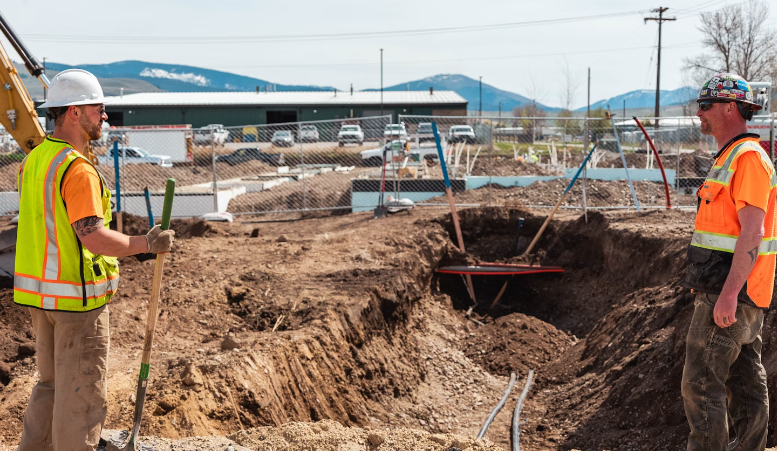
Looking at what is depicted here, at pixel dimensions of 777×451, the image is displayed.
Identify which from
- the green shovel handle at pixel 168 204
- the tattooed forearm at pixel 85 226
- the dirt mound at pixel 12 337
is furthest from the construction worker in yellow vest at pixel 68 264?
the dirt mound at pixel 12 337

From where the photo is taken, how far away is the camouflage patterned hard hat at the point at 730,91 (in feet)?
12.1

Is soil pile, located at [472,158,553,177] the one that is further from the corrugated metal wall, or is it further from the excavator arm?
the corrugated metal wall

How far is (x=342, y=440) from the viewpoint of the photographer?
4.61 metres

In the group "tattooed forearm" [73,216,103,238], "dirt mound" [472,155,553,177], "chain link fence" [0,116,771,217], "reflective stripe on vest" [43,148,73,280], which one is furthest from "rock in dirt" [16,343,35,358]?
"dirt mound" [472,155,553,177]

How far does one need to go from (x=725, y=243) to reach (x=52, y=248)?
3609 millimetres

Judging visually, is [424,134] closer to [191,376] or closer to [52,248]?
[191,376]

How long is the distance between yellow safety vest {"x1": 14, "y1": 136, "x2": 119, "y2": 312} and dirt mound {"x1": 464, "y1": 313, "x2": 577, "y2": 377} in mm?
6350

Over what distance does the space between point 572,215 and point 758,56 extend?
28.1 metres

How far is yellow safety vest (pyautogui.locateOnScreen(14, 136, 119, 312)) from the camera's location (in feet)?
11.3

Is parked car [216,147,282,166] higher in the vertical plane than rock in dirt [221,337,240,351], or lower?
higher

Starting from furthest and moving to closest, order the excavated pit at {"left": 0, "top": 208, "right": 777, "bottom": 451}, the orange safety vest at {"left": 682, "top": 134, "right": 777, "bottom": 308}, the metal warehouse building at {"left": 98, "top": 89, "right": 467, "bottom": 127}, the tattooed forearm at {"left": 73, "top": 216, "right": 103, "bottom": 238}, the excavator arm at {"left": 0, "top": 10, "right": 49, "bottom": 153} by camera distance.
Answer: the metal warehouse building at {"left": 98, "top": 89, "right": 467, "bottom": 127}
the excavator arm at {"left": 0, "top": 10, "right": 49, "bottom": 153}
the excavated pit at {"left": 0, "top": 208, "right": 777, "bottom": 451}
the orange safety vest at {"left": 682, "top": 134, "right": 777, "bottom": 308}
the tattooed forearm at {"left": 73, "top": 216, "right": 103, "bottom": 238}

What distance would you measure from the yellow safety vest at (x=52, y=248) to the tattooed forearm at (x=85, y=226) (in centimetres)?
11

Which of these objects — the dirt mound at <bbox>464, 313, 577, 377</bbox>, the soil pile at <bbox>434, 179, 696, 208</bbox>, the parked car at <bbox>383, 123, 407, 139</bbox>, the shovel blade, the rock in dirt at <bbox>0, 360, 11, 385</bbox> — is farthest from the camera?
the soil pile at <bbox>434, 179, 696, 208</bbox>

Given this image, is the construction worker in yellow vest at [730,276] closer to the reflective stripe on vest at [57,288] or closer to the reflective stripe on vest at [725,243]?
the reflective stripe on vest at [725,243]
